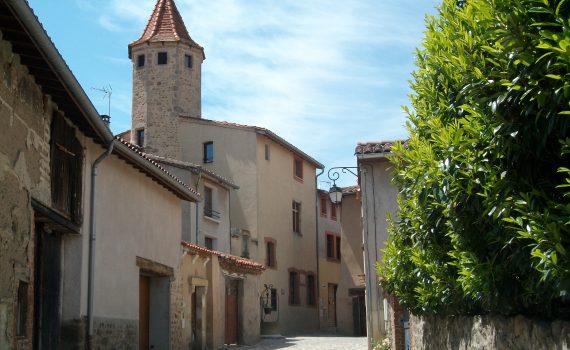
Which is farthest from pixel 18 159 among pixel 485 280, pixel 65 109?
pixel 485 280

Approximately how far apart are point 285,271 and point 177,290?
56.2 ft

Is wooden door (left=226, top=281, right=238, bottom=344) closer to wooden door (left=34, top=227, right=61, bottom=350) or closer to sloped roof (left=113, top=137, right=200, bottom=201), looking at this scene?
sloped roof (left=113, top=137, right=200, bottom=201)

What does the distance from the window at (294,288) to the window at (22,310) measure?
2647 cm

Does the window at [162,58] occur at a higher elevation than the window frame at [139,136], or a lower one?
higher

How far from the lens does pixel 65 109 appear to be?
1207 centimetres

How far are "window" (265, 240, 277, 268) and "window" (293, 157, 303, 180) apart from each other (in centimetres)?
458

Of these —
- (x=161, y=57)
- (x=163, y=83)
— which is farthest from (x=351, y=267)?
(x=161, y=57)

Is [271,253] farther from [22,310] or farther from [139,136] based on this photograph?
[22,310]

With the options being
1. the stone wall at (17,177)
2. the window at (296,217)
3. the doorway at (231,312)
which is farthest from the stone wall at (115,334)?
the window at (296,217)

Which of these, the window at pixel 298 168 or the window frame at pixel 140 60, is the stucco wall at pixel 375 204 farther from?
the window frame at pixel 140 60

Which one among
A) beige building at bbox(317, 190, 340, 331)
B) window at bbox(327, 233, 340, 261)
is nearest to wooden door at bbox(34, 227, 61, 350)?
beige building at bbox(317, 190, 340, 331)

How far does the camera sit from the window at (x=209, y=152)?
3472 cm

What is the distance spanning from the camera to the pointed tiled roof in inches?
1455

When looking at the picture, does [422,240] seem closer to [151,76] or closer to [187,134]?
[187,134]
